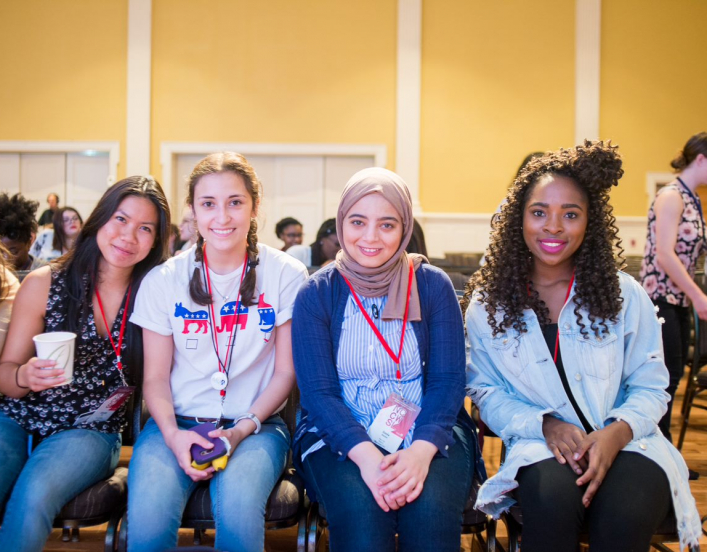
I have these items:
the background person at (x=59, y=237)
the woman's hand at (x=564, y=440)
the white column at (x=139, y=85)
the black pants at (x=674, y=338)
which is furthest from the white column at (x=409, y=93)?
the woman's hand at (x=564, y=440)

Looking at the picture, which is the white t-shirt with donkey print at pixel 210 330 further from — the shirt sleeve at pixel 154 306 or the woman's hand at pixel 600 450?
the woman's hand at pixel 600 450

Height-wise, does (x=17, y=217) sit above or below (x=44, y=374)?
above

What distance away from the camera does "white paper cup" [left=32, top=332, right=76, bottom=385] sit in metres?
1.58

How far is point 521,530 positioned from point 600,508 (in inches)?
8.7

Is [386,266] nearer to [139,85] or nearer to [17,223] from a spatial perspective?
[17,223]

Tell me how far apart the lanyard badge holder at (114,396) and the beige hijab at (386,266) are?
73 cm

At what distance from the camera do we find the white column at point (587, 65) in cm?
843

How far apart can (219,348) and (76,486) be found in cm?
53

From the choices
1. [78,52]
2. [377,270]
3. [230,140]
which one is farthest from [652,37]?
[377,270]

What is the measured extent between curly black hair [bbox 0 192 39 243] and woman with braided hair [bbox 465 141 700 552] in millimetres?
1993

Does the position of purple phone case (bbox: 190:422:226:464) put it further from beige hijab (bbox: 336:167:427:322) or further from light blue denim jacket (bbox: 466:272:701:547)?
light blue denim jacket (bbox: 466:272:701:547)

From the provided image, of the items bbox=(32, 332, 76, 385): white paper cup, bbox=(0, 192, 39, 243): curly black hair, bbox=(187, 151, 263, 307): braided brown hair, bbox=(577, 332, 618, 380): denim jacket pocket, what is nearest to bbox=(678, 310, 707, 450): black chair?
bbox=(577, 332, 618, 380): denim jacket pocket

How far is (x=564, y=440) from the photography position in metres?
1.66

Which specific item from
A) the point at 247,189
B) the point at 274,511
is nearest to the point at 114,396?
the point at 274,511
